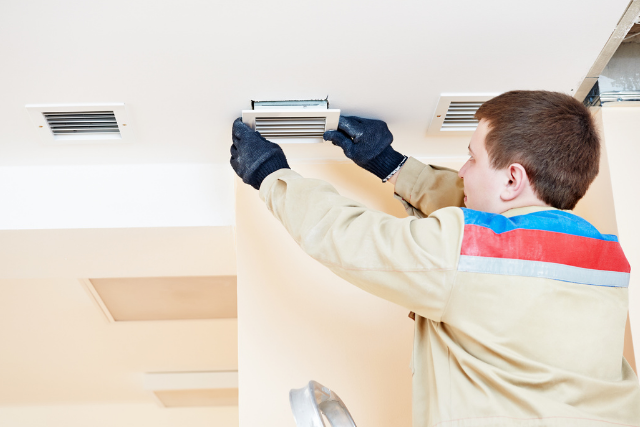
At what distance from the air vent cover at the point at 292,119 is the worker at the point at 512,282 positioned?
1.42 ft

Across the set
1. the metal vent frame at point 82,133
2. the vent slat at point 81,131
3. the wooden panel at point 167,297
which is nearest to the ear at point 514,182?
the metal vent frame at point 82,133

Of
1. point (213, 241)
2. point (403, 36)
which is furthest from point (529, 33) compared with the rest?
point (213, 241)

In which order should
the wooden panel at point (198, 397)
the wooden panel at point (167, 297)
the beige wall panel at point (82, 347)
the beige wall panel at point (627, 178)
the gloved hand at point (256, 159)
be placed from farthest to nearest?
the wooden panel at point (198, 397), the beige wall panel at point (82, 347), the wooden panel at point (167, 297), the beige wall panel at point (627, 178), the gloved hand at point (256, 159)

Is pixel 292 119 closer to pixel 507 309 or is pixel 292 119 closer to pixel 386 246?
pixel 386 246

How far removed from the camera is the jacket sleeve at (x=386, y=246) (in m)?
0.97

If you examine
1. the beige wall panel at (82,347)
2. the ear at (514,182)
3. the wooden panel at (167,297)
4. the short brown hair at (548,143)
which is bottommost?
the beige wall panel at (82,347)

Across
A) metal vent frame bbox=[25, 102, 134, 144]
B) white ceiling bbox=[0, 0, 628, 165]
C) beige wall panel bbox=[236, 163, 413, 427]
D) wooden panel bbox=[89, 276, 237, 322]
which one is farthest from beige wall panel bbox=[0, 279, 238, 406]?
white ceiling bbox=[0, 0, 628, 165]

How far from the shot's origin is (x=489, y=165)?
3.80ft

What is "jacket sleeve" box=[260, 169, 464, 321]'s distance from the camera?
3.19ft

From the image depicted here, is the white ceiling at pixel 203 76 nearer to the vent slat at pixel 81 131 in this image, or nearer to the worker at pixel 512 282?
the vent slat at pixel 81 131

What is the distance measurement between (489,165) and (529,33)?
371 millimetres

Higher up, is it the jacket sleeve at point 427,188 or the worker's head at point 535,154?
the worker's head at point 535,154

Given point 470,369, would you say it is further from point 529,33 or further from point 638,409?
point 529,33

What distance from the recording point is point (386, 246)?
1015mm
